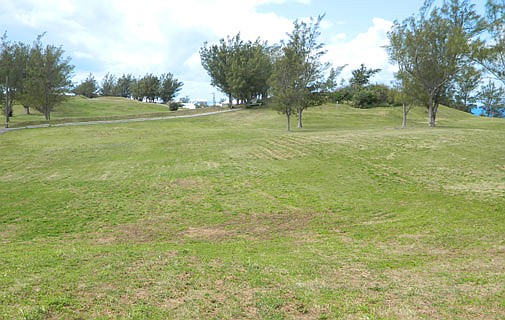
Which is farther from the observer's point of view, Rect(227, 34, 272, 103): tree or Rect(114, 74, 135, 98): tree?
Rect(114, 74, 135, 98): tree

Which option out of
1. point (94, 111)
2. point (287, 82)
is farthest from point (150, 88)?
point (287, 82)

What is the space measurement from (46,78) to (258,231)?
156ft

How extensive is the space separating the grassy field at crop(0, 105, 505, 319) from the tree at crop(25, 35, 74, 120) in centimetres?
2510

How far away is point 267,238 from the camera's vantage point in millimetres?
10945

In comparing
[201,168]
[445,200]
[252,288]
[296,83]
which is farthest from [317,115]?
[252,288]

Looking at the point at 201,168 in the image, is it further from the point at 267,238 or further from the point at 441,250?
the point at 441,250

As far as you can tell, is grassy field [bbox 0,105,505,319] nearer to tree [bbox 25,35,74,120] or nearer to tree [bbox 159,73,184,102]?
tree [bbox 25,35,74,120]

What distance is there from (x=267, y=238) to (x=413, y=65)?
33710 millimetres

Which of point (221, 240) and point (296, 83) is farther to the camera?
point (296, 83)

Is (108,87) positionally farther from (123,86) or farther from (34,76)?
(34,76)

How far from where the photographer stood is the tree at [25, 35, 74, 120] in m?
48.4

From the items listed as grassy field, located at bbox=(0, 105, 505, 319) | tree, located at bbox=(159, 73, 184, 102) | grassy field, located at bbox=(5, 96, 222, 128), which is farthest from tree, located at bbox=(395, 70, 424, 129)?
tree, located at bbox=(159, 73, 184, 102)

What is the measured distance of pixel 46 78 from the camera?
48.7 m

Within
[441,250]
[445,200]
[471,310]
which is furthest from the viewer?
[445,200]
